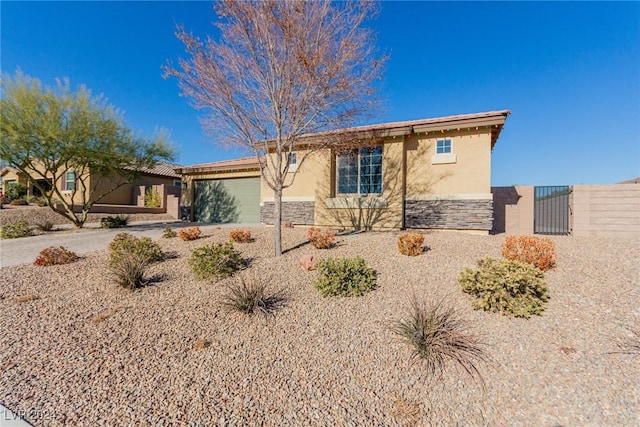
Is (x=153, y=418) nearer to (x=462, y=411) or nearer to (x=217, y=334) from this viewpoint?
(x=217, y=334)

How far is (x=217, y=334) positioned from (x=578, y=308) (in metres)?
5.55

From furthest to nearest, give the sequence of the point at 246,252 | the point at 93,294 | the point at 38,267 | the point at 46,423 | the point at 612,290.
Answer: the point at 246,252, the point at 38,267, the point at 93,294, the point at 612,290, the point at 46,423

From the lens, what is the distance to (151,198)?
2302 centimetres

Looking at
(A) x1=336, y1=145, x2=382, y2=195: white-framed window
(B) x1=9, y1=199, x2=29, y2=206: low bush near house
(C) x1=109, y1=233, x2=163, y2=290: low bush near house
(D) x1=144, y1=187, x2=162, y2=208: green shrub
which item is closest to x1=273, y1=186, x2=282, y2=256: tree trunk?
(C) x1=109, y1=233, x2=163, y2=290: low bush near house

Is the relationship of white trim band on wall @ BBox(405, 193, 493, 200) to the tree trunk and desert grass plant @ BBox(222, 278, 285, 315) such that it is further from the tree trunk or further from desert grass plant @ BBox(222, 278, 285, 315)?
desert grass plant @ BBox(222, 278, 285, 315)

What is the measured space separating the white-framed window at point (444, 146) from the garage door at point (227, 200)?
31.5ft

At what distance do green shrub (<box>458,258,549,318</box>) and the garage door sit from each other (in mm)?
13198

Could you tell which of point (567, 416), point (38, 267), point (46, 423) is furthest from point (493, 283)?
point (38, 267)

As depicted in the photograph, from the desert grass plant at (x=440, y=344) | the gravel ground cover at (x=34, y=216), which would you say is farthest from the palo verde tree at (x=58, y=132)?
the desert grass plant at (x=440, y=344)

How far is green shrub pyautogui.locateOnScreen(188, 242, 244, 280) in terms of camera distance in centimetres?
609

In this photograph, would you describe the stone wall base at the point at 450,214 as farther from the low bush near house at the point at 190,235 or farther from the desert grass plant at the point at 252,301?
the low bush near house at the point at 190,235

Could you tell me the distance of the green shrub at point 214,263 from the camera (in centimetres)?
609

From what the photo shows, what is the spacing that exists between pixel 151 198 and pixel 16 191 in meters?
9.69

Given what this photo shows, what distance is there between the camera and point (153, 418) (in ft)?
8.91
